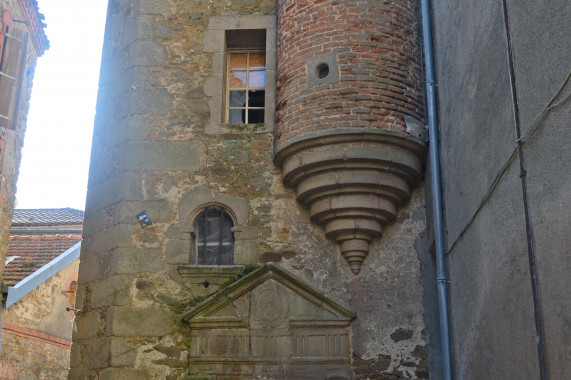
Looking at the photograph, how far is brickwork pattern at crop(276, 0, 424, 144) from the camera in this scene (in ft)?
24.4

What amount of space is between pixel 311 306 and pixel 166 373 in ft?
5.14

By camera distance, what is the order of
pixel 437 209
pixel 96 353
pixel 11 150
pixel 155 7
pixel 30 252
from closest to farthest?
pixel 437 209, pixel 96 353, pixel 155 7, pixel 11 150, pixel 30 252

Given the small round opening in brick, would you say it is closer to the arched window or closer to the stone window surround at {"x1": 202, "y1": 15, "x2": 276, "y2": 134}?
the stone window surround at {"x1": 202, "y1": 15, "x2": 276, "y2": 134}

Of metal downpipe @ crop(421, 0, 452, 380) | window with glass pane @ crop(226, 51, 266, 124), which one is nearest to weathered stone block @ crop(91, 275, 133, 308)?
window with glass pane @ crop(226, 51, 266, 124)

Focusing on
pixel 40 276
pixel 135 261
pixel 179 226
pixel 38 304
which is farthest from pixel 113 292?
pixel 38 304

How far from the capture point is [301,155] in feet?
24.6

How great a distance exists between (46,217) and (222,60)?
10.1m

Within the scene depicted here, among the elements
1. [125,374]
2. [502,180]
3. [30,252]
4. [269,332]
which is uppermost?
[30,252]

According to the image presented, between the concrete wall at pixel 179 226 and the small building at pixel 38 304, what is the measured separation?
14.5 ft

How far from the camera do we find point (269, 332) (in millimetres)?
7160

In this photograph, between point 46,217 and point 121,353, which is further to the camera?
point 46,217

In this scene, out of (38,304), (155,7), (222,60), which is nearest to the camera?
(222,60)

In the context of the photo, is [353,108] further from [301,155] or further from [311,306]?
[311,306]

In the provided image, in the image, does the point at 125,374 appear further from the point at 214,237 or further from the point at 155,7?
the point at 155,7
